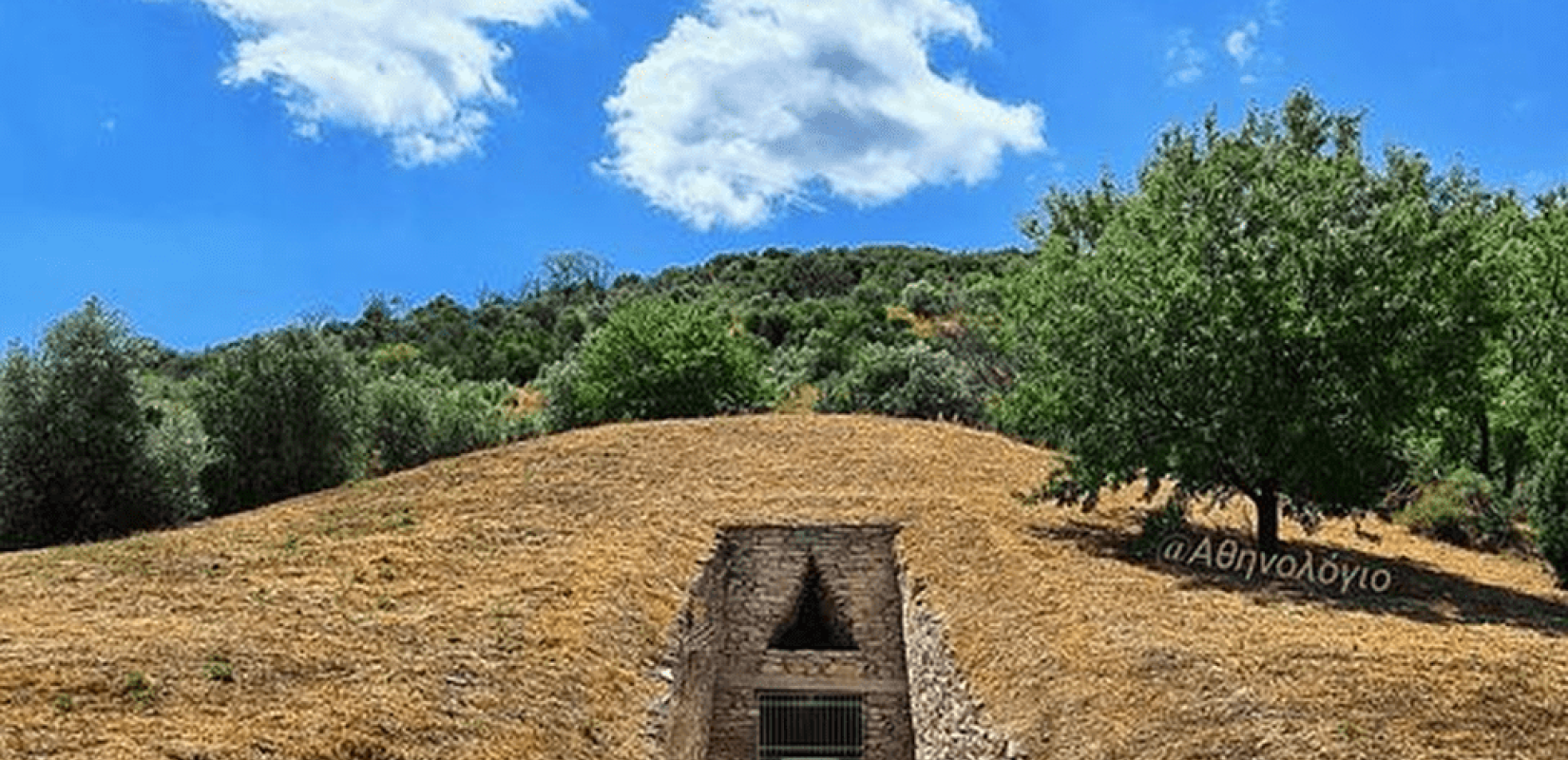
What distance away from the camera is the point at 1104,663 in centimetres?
1570

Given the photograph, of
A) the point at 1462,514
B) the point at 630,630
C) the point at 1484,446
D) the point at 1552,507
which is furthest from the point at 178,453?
the point at 1484,446

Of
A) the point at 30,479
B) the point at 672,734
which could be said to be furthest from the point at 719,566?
the point at 30,479

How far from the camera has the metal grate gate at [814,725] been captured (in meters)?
22.4

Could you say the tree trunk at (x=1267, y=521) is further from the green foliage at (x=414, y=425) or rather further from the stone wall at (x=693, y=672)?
the green foliage at (x=414, y=425)

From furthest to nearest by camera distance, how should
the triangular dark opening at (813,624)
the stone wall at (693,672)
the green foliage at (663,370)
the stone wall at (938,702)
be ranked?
1. the green foliage at (663,370)
2. the triangular dark opening at (813,624)
3. the stone wall at (693,672)
4. the stone wall at (938,702)

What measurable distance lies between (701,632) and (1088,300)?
25.3ft

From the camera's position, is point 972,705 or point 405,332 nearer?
point 972,705

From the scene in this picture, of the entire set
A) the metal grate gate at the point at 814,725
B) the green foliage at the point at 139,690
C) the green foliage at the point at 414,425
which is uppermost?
the green foliage at the point at 414,425

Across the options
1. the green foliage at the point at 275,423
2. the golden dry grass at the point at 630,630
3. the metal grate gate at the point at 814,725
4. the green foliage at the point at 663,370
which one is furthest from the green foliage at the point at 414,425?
the metal grate gate at the point at 814,725

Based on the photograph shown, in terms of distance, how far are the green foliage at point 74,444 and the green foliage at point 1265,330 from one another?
19.6 m

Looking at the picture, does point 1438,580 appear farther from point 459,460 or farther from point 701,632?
point 459,460

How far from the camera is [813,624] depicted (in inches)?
961

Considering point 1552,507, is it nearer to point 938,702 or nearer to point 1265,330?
point 1265,330

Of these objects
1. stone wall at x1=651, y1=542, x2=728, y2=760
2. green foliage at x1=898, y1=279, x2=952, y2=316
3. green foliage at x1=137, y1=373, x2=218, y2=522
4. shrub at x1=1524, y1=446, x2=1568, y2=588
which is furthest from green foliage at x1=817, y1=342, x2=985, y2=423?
stone wall at x1=651, y1=542, x2=728, y2=760
